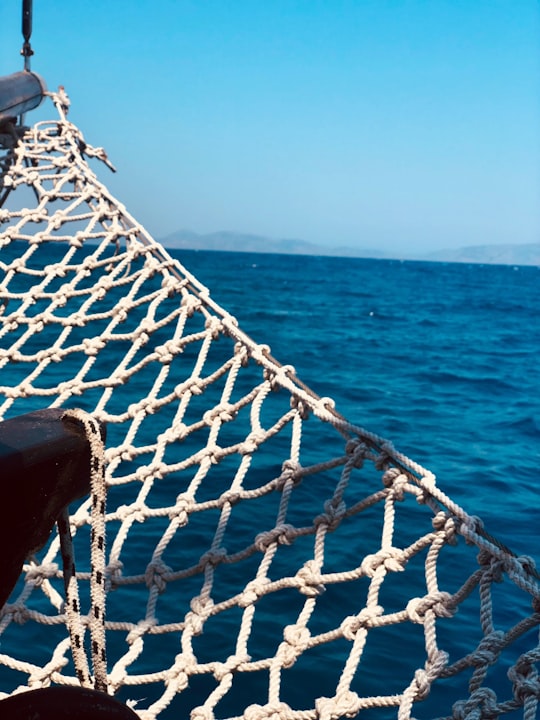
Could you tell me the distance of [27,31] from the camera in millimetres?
3543

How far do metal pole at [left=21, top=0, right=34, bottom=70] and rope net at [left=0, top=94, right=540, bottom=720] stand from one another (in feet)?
0.69

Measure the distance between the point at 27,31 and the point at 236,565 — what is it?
2.67 m

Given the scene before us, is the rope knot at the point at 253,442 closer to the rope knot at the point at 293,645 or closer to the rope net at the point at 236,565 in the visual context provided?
the rope net at the point at 236,565

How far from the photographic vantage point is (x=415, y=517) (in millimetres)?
3973

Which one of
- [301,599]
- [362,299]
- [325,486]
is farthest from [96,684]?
[362,299]

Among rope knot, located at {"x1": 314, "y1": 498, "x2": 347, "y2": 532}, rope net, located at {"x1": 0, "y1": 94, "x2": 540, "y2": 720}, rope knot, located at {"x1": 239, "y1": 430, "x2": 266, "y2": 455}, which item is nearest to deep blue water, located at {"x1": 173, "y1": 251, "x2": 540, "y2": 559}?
rope net, located at {"x1": 0, "y1": 94, "x2": 540, "y2": 720}

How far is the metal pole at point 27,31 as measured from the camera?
3.47 metres

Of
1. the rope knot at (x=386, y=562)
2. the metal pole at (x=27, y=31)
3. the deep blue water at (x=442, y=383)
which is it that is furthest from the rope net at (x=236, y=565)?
the deep blue water at (x=442, y=383)

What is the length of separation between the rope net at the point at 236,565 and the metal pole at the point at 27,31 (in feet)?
0.69

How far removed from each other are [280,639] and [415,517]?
140cm

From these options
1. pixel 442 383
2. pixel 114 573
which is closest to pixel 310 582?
pixel 114 573

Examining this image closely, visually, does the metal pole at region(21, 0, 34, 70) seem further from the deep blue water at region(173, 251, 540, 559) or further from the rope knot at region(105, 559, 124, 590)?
the deep blue water at region(173, 251, 540, 559)

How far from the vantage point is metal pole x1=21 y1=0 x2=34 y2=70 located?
3.47m

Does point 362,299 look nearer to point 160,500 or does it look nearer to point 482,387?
point 482,387
